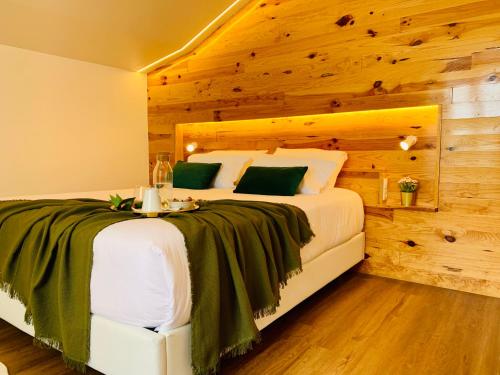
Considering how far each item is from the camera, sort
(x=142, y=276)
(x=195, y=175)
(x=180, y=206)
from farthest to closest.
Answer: (x=195, y=175)
(x=180, y=206)
(x=142, y=276)

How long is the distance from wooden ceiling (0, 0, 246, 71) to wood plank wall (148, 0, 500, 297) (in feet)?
1.61

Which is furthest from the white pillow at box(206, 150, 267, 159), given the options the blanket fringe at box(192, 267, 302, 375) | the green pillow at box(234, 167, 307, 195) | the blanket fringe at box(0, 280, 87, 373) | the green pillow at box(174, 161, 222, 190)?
the blanket fringe at box(0, 280, 87, 373)

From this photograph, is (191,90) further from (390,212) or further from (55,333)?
(55,333)

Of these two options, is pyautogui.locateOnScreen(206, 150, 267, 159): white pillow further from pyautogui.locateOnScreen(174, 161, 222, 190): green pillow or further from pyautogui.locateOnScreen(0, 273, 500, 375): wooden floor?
pyautogui.locateOnScreen(0, 273, 500, 375): wooden floor

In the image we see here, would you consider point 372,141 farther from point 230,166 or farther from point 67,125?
point 67,125

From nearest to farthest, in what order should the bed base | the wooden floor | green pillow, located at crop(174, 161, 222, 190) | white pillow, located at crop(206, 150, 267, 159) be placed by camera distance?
the bed base < the wooden floor < green pillow, located at crop(174, 161, 222, 190) < white pillow, located at crop(206, 150, 267, 159)

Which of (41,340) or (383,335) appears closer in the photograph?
(41,340)

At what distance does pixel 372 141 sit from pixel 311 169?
23.0 inches

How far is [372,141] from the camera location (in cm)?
320

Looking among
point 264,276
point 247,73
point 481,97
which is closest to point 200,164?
point 247,73

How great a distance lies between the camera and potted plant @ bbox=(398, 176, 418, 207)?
9.61ft

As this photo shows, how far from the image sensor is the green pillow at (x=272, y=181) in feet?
9.21

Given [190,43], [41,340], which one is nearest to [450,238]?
[41,340]

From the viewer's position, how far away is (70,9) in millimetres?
3053
